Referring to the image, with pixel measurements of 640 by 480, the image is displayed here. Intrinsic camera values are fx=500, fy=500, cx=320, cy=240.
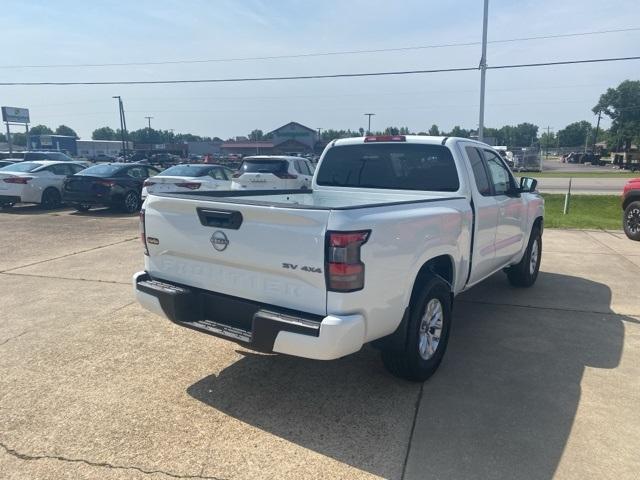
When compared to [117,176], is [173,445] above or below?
below

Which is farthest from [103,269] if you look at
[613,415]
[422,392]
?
[613,415]

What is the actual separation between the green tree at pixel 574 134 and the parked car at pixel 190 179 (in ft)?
544

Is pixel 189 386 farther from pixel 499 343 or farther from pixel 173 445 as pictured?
pixel 499 343

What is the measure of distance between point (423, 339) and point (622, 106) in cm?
13180

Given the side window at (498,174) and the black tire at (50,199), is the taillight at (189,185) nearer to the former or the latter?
the black tire at (50,199)

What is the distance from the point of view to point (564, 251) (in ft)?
30.6

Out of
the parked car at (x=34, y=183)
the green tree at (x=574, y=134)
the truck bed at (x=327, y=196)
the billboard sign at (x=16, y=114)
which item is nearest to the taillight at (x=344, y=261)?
the truck bed at (x=327, y=196)

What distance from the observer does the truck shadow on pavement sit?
3002mm

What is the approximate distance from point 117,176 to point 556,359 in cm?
1306

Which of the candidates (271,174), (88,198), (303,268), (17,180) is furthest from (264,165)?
(303,268)

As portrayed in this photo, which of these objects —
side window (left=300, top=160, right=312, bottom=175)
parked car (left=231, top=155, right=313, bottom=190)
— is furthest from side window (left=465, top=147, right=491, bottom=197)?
side window (left=300, top=160, right=312, bottom=175)

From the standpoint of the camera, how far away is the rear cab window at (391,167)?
4.81m

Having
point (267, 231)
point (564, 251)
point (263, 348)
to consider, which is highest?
point (267, 231)

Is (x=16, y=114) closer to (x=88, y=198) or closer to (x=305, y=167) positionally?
(x=88, y=198)
